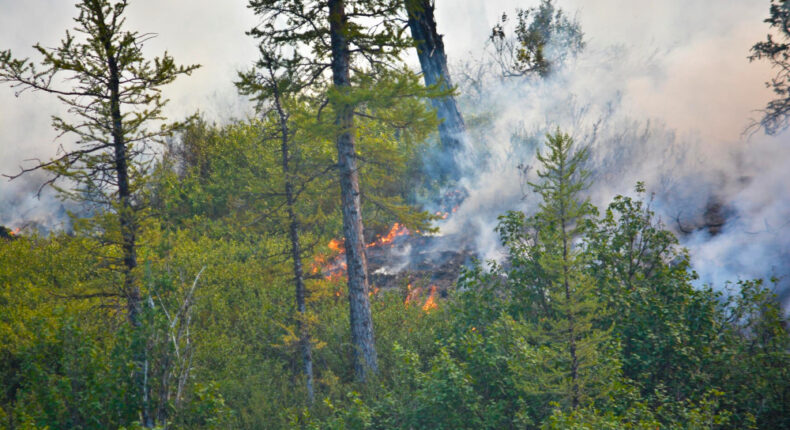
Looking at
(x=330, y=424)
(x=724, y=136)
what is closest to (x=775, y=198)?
(x=724, y=136)

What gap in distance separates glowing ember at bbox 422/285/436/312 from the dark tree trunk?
7.24 meters

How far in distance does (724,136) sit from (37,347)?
18310mm

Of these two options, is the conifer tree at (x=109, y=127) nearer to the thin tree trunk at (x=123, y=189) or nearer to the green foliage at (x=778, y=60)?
the thin tree trunk at (x=123, y=189)

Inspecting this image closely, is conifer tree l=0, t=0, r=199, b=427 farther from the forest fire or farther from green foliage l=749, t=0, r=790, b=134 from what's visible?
green foliage l=749, t=0, r=790, b=134

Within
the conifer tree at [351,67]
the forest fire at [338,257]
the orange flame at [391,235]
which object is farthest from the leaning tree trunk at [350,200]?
the orange flame at [391,235]

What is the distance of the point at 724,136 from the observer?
16625mm

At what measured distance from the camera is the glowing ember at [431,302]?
1417cm

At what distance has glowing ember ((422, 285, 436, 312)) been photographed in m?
14.2

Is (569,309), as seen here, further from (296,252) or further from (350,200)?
(296,252)

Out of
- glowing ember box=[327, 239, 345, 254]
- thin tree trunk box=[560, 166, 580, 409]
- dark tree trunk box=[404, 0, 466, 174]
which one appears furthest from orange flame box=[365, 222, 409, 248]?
thin tree trunk box=[560, 166, 580, 409]

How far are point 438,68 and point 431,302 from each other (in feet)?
31.8

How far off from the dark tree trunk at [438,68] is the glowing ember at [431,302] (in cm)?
724

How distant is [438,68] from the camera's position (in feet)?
66.1

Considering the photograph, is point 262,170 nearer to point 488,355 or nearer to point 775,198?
point 488,355
